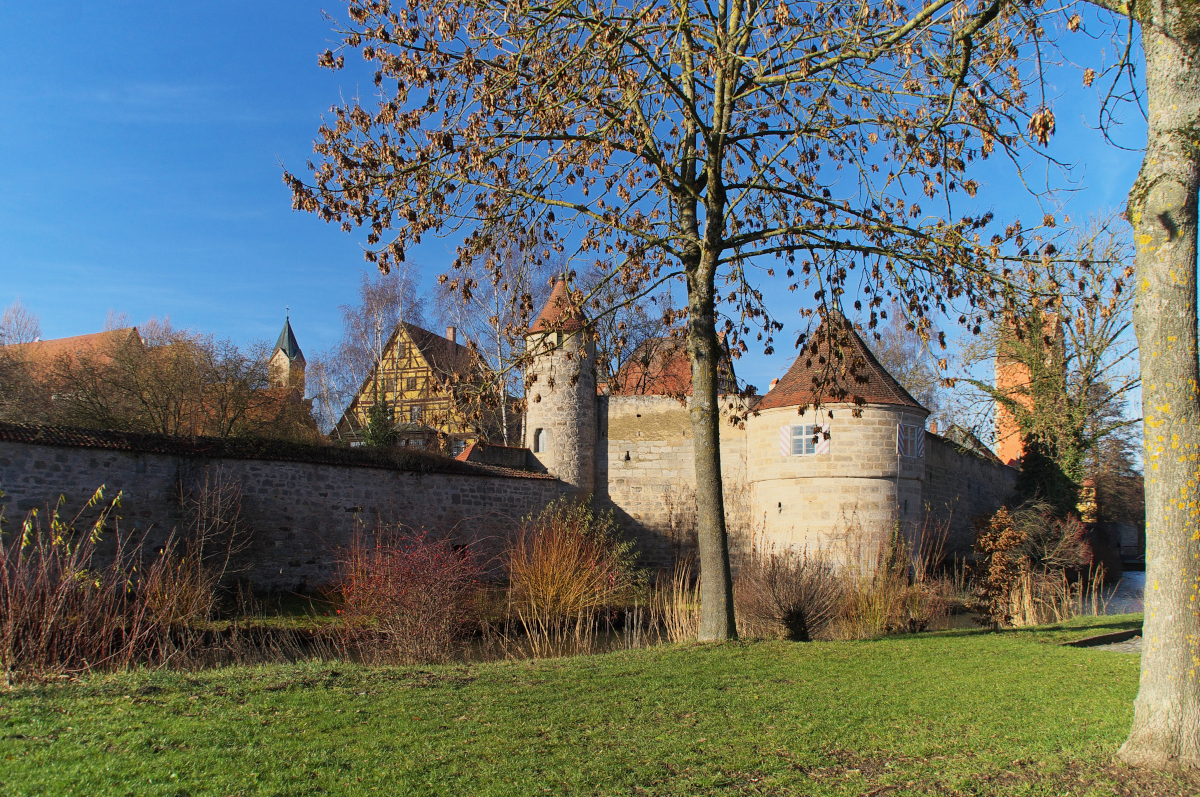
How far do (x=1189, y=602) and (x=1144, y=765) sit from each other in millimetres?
839

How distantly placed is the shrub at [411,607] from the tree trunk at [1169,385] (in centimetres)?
629

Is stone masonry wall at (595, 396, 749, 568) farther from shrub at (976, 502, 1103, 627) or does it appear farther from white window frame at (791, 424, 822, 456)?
shrub at (976, 502, 1103, 627)

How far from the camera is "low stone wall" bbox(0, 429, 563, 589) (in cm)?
1248

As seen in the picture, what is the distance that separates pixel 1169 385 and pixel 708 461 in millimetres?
4895

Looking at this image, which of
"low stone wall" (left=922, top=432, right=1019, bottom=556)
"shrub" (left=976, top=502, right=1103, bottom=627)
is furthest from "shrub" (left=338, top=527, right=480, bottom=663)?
"low stone wall" (left=922, top=432, right=1019, bottom=556)

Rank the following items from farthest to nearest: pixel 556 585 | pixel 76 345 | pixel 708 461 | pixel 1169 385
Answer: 1. pixel 76 345
2. pixel 556 585
3. pixel 708 461
4. pixel 1169 385

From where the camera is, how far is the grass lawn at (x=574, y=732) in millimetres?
3773


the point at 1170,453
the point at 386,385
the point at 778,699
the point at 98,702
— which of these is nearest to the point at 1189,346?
the point at 1170,453

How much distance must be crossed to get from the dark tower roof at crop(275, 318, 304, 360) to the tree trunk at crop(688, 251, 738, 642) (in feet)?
135

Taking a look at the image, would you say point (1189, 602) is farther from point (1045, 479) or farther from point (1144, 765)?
point (1045, 479)

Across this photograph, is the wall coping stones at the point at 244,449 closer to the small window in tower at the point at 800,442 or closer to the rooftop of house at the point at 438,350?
the small window in tower at the point at 800,442

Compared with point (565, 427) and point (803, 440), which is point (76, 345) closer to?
point (565, 427)

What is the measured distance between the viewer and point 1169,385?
4102 mm

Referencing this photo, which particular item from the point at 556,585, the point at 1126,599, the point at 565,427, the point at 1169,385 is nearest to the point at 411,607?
the point at 556,585
